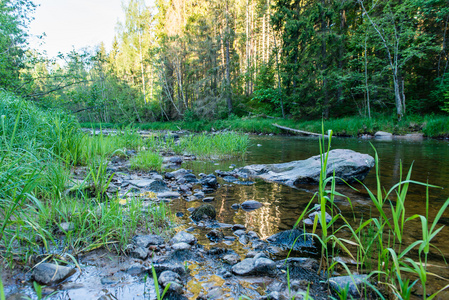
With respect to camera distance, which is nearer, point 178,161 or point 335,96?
point 178,161

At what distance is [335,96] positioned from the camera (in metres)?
21.1

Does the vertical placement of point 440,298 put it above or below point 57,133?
below

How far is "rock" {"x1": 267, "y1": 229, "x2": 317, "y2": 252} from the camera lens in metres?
2.32

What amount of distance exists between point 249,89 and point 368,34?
17.1 meters

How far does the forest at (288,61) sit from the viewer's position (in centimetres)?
1584

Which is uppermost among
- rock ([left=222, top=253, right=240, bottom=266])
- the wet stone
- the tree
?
the tree

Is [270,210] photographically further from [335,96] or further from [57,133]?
[335,96]

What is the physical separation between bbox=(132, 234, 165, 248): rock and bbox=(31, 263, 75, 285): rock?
56 centimetres

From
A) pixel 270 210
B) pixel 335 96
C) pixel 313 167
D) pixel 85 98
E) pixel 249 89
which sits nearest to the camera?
pixel 270 210

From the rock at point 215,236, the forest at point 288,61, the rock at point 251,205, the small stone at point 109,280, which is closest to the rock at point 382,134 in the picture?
the forest at point 288,61

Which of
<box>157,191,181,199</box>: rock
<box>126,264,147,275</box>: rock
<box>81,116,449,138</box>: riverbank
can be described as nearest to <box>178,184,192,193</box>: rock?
<box>157,191,181,199</box>: rock

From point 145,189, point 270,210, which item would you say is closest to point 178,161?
point 145,189

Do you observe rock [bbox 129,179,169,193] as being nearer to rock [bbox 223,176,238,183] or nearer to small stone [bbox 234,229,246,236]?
rock [bbox 223,176,238,183]

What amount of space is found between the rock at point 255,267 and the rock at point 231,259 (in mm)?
90
